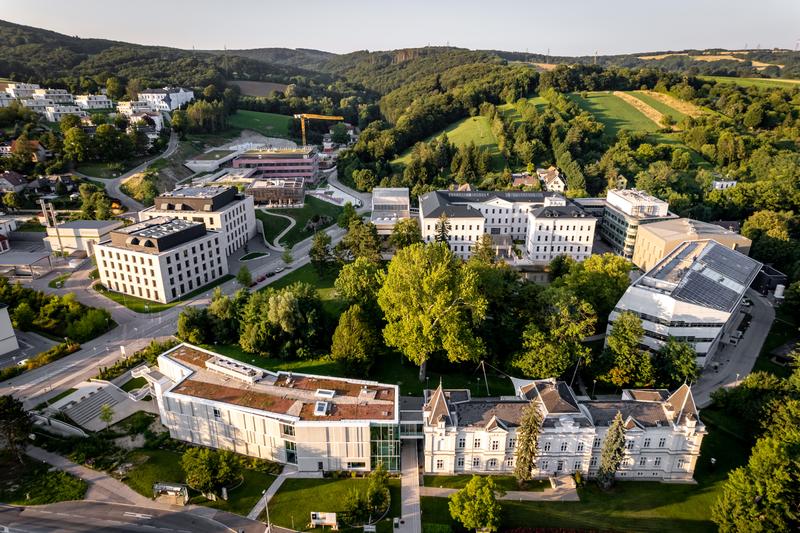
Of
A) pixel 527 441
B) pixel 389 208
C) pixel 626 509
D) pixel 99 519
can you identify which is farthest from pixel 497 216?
pixel 99 519

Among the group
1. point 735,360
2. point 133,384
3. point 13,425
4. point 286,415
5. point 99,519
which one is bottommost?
point 735,360

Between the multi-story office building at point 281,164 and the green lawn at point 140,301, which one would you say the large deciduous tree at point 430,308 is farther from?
the multi-story office building at point 281,164

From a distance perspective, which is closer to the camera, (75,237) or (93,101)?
(75,237)

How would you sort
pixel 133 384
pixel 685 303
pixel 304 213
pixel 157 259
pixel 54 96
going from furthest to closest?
pixel 54 96 → pixel 304 213 → pixel 157 259 → pixel 685 303 → pixel 133 384

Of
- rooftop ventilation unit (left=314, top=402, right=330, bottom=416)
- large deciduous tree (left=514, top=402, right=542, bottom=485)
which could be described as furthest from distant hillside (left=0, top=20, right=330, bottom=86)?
large deciduous tree (left=514, top=402, right=542, bottom=485)

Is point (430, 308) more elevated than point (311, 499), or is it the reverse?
point (430, 308)

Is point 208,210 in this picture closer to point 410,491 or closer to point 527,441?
point 410,491

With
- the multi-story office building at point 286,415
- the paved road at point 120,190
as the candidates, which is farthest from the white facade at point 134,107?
the multi-story office building at point 286,415
